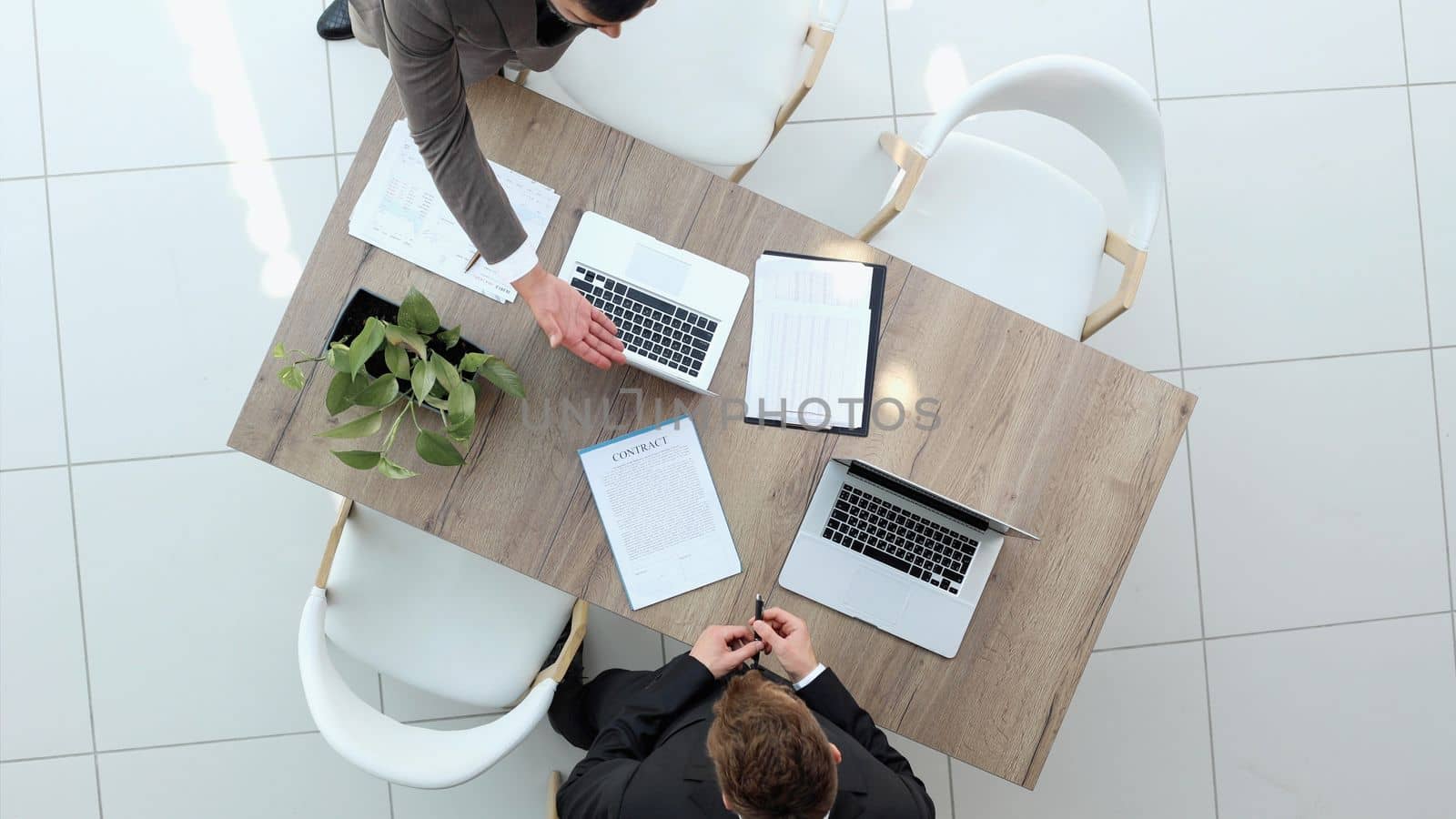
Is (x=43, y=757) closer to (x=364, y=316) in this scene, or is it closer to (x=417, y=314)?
(x=364, y=316)

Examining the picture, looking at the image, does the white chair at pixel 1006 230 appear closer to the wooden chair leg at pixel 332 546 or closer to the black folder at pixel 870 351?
the black folder at pixel 870 351

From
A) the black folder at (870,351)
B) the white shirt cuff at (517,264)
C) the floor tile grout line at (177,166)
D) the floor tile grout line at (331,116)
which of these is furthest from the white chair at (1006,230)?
the floor tile grout line at (177,166)

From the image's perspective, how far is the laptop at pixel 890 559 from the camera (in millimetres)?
1805

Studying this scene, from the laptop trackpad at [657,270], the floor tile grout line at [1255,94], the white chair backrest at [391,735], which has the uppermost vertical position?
the floor tile grout line at [1255,94]

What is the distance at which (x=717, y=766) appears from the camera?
151cm

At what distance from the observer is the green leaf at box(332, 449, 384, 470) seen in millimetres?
1555

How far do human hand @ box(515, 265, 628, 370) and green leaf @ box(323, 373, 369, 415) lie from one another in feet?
1.05

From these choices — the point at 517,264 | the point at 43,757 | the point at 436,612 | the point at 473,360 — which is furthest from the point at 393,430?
the point at 43,757

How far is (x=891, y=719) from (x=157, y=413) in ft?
6.76

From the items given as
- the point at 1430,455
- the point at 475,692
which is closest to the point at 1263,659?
the point at 1430,455

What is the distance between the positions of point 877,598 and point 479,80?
124 centimetres

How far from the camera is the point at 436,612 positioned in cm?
202

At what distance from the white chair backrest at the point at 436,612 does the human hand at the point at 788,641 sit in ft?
1.75

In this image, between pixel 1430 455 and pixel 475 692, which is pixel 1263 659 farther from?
pixel 475 692
